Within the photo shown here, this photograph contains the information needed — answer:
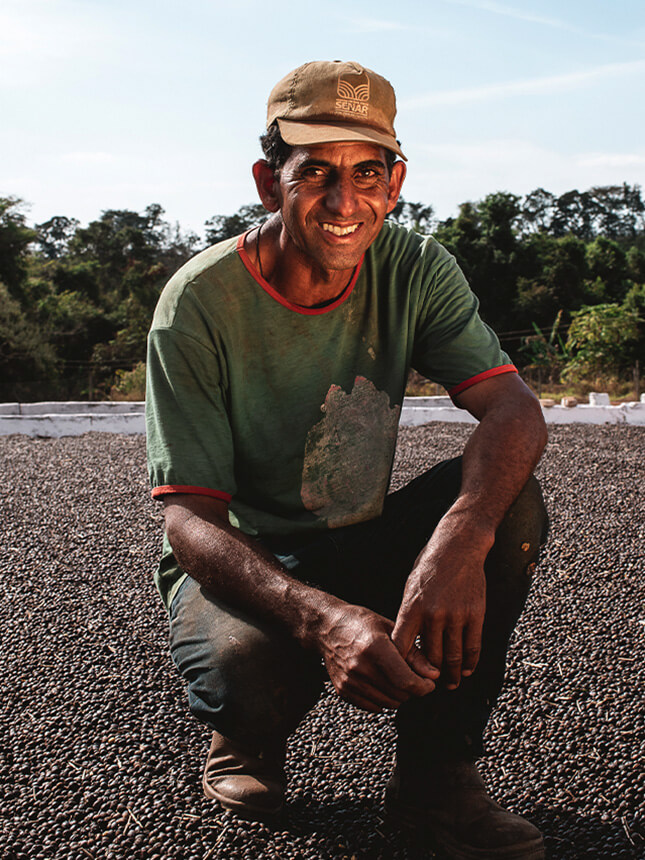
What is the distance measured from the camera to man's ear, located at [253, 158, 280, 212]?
1680mm

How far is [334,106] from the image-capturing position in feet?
4.97

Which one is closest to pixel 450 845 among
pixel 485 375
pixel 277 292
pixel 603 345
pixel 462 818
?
pixel 462 818

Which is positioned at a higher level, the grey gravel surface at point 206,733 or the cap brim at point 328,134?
the cap brim at point 328,134

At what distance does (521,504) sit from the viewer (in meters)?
1.51

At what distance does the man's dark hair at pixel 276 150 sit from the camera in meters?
1.61

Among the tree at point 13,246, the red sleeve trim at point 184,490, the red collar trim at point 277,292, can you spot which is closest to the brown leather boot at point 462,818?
the red sleeve trim at point 184,490

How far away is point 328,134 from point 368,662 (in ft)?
3.44

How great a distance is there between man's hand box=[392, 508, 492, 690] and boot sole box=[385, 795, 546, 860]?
1.07ft

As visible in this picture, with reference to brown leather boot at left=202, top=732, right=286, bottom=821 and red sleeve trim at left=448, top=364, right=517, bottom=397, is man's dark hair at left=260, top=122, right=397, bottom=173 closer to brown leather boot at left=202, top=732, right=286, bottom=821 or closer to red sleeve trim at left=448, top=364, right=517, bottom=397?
red sleeve trim at left=448, top=364, right=517, bottom=397

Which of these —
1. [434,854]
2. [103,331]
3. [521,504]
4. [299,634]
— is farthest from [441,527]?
[103,331]

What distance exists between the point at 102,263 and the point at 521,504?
37.2 metres

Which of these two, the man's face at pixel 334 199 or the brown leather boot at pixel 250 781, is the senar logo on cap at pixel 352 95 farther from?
the brown leather boot at pixel 250 781

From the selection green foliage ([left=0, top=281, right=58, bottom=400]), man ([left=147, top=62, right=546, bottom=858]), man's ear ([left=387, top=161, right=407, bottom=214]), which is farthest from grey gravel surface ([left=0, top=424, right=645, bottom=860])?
green foliage ([left=0, top=281, right=58, bottom=400])

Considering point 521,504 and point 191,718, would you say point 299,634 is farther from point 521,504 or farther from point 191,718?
point 191,718
